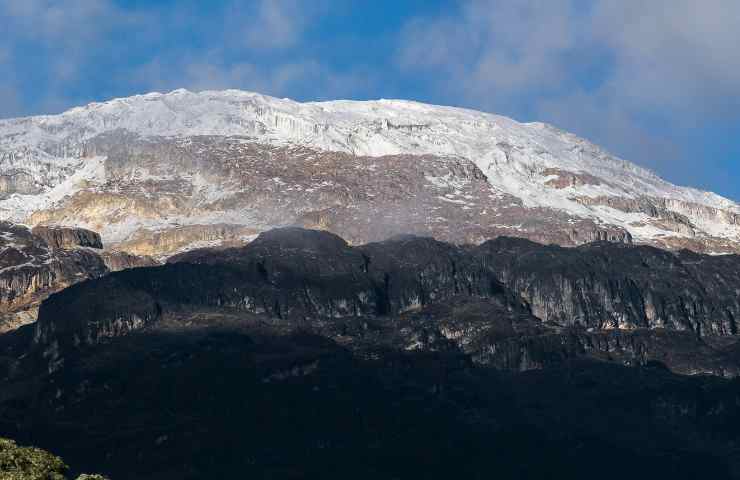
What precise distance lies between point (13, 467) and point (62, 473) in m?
5.14

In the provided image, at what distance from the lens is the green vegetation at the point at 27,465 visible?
448 feet

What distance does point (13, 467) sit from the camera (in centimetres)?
13775

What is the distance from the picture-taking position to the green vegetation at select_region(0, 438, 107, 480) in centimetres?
13662

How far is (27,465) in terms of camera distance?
13825cm

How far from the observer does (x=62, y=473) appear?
465 ft
